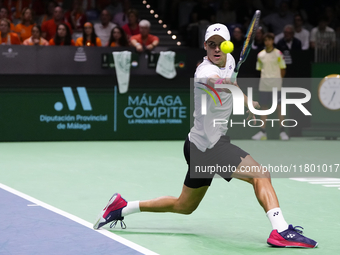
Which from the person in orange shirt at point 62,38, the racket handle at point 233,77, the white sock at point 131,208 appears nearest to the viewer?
the racket handle at point 233,77

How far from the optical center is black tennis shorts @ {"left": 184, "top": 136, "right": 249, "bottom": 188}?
4984 millimetres

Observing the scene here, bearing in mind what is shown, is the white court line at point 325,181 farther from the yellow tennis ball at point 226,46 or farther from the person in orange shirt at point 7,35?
the person in orange shirt at point 7,35

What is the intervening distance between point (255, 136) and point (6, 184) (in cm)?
707

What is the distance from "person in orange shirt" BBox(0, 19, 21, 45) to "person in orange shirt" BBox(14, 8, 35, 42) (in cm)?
67

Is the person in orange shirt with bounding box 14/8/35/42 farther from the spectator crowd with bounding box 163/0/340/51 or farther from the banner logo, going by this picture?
the spectator crowd with bounding box 163/0/340/51

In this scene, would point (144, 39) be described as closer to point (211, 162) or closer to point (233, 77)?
point (211, 162)

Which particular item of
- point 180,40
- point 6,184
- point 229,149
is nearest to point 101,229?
point 229,149

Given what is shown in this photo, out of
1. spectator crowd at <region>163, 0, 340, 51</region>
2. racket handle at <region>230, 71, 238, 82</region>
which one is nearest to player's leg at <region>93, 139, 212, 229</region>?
racket handle at <region>230, 71, 238, 82</region>

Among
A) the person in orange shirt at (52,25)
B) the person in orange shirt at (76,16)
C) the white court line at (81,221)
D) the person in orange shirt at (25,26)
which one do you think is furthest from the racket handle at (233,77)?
the person in orange shirt at (76,16)

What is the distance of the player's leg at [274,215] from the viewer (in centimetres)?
477

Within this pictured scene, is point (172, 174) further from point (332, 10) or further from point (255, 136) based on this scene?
point (332, 10)

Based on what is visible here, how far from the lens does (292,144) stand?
12.8 meters

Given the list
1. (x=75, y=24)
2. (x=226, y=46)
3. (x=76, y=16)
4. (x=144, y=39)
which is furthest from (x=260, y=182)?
(x=76, y=16)

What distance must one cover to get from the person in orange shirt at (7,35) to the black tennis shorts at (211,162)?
8.74 m
